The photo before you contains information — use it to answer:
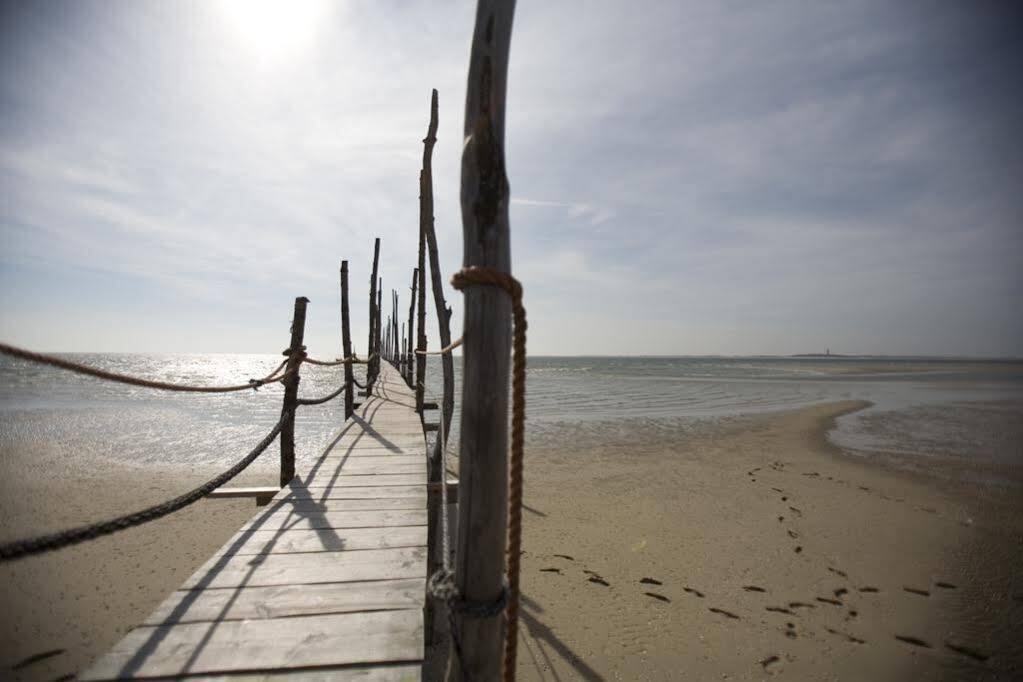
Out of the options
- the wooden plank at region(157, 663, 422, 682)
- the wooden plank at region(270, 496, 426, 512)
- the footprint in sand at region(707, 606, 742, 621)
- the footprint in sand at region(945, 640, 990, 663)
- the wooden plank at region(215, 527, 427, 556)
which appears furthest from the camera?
the footprint in sand at region(707, 606, 742, 621)

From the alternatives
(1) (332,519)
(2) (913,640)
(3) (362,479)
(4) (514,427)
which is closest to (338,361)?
(3) (362,479)

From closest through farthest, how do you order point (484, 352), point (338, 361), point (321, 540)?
point (484, 352) → point (321, 540) → point (338, 361)

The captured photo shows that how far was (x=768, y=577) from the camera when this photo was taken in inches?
199

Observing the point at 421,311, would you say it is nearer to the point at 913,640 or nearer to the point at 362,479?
the point at 362,479

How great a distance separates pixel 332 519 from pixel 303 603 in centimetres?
113

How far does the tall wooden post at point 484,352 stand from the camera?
131 centimetres

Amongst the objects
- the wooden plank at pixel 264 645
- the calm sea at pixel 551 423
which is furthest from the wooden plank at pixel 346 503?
the calm sea at pixel 551 423

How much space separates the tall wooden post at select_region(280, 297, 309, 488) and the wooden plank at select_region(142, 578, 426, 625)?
7.71 ft

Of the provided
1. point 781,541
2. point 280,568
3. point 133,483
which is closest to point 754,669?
point 781,541

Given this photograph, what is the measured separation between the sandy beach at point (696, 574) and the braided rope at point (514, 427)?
3063 mm

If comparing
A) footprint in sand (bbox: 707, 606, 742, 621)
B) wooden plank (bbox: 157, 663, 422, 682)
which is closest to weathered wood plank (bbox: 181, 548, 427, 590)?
wooden plank (bbox: 157, 663, 422, 682)

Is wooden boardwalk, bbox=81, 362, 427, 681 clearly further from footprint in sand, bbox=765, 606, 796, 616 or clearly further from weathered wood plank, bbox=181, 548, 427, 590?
footprint in sand, bbox=765, 606, 796, 616

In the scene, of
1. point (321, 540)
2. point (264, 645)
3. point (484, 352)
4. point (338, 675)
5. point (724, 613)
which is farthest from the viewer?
point (724, 613)

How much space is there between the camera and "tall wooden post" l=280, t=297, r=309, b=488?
4523 mm
